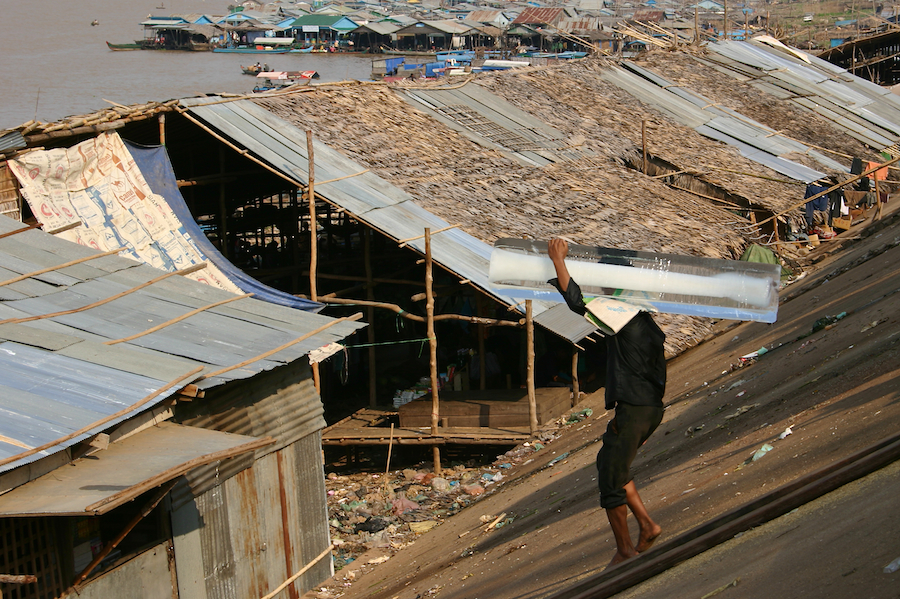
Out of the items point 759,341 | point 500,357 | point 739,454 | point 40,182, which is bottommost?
point 500,357

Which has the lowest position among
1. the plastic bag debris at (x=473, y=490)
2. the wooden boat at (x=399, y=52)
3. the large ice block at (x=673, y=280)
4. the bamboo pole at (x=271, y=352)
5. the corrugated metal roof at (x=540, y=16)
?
the plastic bag debris at (x=473, y=490)

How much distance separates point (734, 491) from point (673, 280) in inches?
65.3

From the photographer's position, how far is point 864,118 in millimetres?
24547

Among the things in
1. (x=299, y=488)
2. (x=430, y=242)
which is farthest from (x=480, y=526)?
(x=430, y=242)

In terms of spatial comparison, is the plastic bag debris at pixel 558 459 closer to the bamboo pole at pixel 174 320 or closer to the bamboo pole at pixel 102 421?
the bamboo pole at pixel 174 320

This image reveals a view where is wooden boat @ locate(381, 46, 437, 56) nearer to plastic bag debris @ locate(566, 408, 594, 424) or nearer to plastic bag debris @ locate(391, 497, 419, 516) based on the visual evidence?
plastic bag debris @ locate(566, 408, 594, 424)

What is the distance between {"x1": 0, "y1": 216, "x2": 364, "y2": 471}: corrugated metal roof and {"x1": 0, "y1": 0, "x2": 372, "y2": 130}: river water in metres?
23.2

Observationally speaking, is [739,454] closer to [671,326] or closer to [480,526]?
[480,526]

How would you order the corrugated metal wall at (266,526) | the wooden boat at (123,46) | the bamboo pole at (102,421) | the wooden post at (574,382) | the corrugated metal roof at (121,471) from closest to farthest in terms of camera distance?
the corrugated metal roof at (121,471) → the bamboo pole at (102,421) → the corrugated metal wall at (266,526) → the wooden post at (574,382) → the wooden boat at (123,46)

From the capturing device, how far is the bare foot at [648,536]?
4559mm

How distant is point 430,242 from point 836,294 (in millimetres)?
5233

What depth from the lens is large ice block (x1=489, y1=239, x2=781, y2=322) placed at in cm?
439

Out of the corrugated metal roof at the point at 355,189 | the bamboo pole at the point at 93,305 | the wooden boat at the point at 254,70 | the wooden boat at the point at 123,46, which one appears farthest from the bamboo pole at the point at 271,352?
the wooden boat at the point at 123,46

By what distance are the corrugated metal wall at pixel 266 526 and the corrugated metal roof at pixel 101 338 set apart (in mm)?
1096
